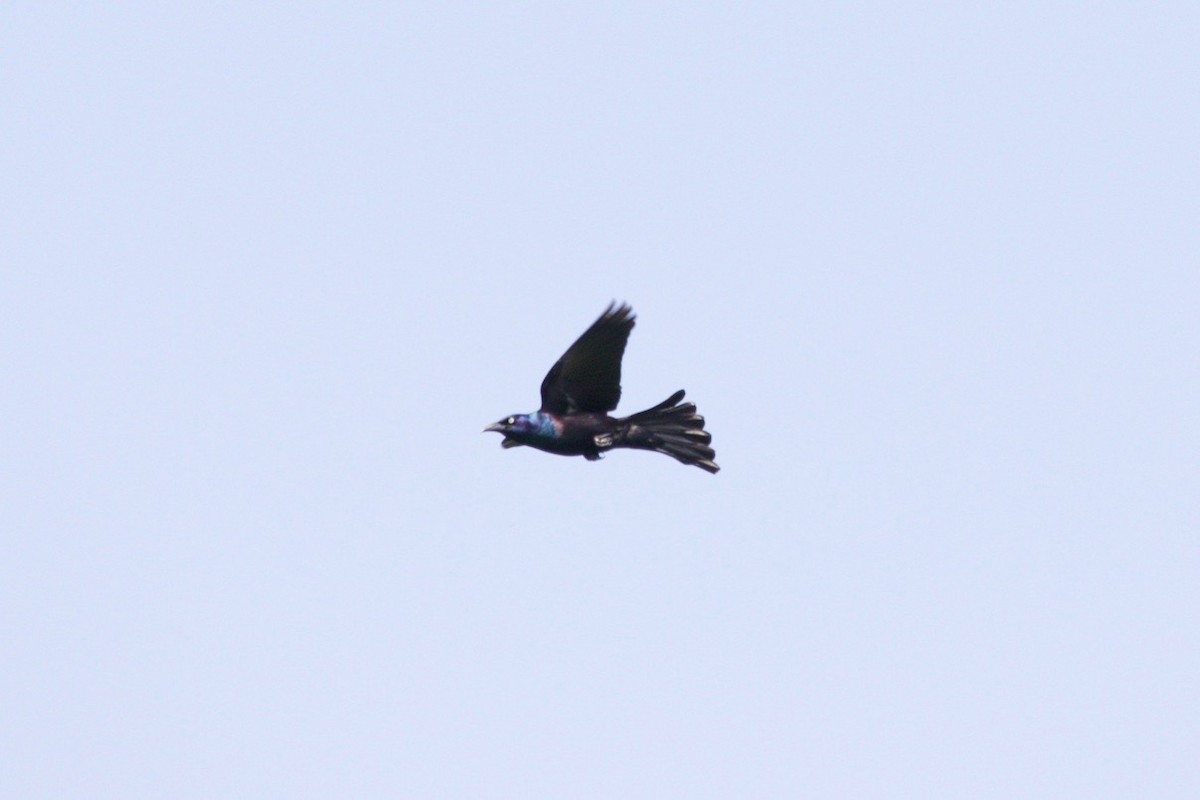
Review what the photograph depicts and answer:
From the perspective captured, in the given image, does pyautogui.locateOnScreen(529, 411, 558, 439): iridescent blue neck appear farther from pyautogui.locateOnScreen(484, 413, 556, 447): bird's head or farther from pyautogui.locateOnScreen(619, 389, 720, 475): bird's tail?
pyautogui.locateOnScreen(619, 389, 720, 475): bird's tail

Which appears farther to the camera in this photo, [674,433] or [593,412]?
[674,433]

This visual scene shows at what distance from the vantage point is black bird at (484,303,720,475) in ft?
86.3

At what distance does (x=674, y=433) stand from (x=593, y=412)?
1236 mm

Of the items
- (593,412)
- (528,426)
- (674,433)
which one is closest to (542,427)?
(528,426)

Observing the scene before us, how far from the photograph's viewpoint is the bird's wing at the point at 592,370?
26.2 metres

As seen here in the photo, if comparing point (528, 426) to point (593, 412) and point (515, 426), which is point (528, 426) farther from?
point (593, 412)

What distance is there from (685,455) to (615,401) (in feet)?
4.38

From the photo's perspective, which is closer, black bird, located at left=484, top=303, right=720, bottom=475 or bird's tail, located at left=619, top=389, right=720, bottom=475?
black bird, located at left=484, top=303, right=720, bottom=475

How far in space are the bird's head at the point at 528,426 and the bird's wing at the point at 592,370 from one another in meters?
0.17

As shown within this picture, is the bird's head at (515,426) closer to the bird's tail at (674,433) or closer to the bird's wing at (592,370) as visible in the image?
the bird's wing at (592,370)

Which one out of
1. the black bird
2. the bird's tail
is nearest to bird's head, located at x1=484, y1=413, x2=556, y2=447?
the black bird

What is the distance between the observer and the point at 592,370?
26.5 metres

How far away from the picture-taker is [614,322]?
1033 inches

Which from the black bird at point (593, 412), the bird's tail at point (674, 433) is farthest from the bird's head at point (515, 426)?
the bird's tail at point (674, 433)
